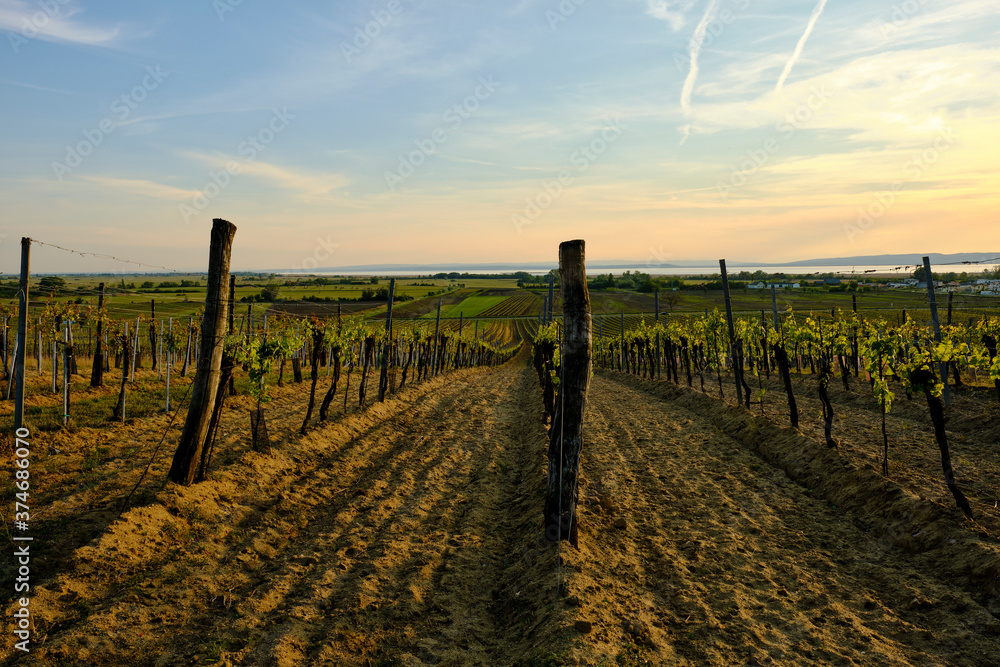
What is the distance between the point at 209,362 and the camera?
7129 millimetres

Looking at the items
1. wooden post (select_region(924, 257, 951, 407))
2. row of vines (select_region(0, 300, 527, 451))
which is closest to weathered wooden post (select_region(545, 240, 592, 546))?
row of vines (select_region(0, 300, 527, 451))

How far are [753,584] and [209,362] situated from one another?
24.3 feet

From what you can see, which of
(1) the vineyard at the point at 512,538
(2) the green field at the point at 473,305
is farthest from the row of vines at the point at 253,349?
(2) the green field at the point at 473,305

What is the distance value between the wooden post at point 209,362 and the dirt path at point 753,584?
5412 mm

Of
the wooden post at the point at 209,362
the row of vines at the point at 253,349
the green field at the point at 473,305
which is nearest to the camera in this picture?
the wooden post at the point at 209,362

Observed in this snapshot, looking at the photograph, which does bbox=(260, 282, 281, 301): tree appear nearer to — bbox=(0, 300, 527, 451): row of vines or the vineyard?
bbox=(0, 300, 527, 451): row of vines

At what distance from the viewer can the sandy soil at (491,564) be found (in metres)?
4.14

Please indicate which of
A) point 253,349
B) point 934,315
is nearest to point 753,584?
point 253,349

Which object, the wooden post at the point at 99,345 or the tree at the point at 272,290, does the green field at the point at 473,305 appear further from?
the wooden post at the point at 99,345

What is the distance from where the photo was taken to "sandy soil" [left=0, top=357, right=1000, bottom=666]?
4145 mm

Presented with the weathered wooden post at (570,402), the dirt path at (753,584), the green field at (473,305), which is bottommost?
the dirt path at (753,584)

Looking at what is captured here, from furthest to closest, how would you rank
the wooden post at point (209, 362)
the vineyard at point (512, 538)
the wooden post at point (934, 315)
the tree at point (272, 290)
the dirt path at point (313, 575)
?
1. the tree at point (272, 290)
2. the wooden post at point (934, 315)
3. the wooden post at point (209, 362)
4. the vineyard at point (512, 538)
5. the dirt path at point (313, 575)

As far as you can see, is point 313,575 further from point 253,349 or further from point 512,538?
point 253,349

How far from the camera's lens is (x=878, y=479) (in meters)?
7.31
